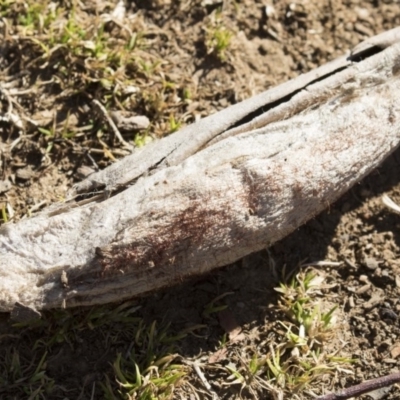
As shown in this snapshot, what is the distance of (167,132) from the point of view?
12.0 feet

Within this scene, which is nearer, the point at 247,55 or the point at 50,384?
the point at 50,384

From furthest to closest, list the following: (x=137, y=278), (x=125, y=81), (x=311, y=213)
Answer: (x=125, y=81) → (x=311, y=213) → (x=137, y=278)

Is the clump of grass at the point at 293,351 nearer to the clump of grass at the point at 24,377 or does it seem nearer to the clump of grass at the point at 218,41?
the clump of grass at the point at 24,377

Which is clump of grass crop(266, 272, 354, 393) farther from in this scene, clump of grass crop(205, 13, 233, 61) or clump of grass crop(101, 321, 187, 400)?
clump of grass crop(205, 13, 233, 61)

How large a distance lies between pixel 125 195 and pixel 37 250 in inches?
16.4

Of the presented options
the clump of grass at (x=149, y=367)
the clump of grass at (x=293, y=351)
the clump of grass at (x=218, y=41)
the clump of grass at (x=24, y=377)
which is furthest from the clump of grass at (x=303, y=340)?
the clump of grass at (x=218, y=41)

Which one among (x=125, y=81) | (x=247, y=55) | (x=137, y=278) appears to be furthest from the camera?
(x=247, y=55)

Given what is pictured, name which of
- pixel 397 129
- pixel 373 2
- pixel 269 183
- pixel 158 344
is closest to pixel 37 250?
pixel 158 344

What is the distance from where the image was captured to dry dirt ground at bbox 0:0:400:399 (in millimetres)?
3104

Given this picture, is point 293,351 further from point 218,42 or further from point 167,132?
point 218,42

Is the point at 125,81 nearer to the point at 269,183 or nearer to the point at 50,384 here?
the point at 269,183

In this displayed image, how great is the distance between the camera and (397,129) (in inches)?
128

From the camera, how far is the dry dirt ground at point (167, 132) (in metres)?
3.10

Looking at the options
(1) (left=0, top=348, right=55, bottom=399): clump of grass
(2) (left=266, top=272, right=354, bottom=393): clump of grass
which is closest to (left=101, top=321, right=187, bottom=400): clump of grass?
(1) (left=0, top=348, right=55, bottom=399): clump of grass
